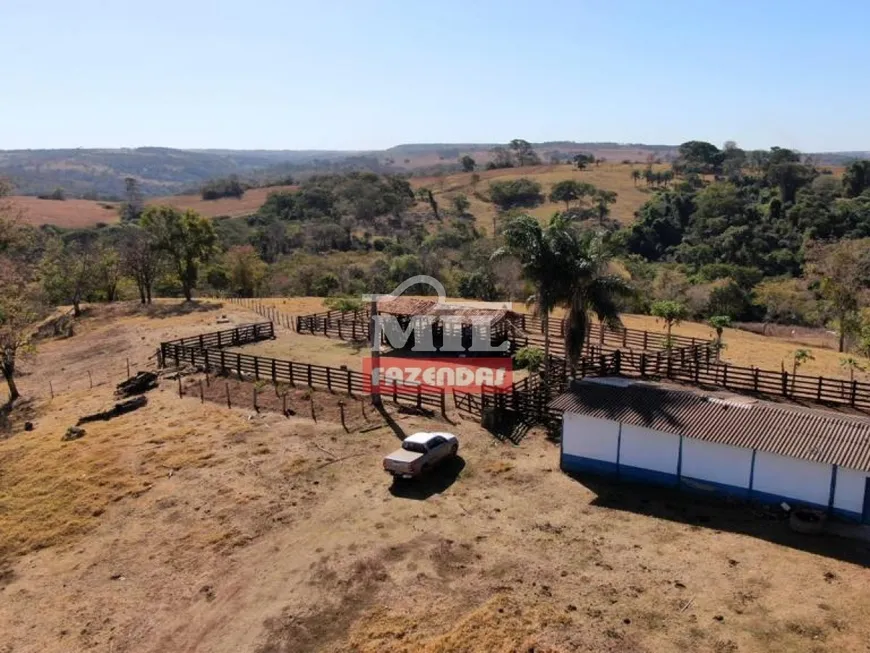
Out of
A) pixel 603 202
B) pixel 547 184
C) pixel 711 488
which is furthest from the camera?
pixel 547 184

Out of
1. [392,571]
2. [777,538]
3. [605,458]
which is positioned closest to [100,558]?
[392,571]

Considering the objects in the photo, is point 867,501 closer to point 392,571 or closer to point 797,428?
point 797,428

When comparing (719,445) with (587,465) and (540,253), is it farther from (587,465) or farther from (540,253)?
(540,253)

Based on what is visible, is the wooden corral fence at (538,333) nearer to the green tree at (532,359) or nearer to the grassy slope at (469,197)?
the green tree at (532,359)

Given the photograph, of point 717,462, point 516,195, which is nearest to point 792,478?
point 717,462

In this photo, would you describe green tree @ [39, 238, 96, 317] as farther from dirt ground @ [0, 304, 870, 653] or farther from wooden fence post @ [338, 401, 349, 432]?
wooden fence post @ [338, 401, 349, 432]

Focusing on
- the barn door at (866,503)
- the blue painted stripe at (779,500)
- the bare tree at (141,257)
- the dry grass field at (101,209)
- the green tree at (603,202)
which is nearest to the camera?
the barn door at (866,503)

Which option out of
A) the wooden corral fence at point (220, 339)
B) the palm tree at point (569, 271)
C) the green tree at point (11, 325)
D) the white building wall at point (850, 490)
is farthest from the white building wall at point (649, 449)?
the green tree at point (11, 325)
